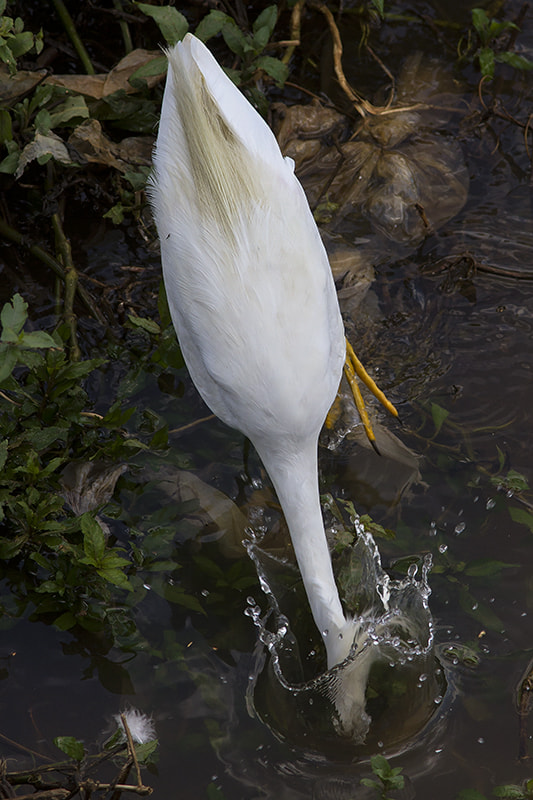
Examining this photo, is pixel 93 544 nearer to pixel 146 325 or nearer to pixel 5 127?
pixel 146 325

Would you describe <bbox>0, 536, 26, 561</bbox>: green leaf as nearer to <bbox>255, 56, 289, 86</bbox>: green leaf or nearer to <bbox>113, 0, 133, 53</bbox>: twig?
<bbox>255, 56, 289, 86</bbox>: green leaf

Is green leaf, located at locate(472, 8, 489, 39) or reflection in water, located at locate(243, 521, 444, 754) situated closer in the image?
reflection in water, located at locate(243, 521, 444, 754)

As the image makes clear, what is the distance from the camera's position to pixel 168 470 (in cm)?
230

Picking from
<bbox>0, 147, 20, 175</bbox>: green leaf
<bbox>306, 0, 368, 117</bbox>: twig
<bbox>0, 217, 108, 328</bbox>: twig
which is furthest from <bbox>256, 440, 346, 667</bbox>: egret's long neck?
<bbox>306, 0, 368, 117</bbox>: twig

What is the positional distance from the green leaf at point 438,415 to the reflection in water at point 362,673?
441 mm

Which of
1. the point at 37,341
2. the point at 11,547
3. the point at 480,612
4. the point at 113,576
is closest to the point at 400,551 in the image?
the point at 480,612

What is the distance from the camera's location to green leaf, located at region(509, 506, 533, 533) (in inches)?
84.0

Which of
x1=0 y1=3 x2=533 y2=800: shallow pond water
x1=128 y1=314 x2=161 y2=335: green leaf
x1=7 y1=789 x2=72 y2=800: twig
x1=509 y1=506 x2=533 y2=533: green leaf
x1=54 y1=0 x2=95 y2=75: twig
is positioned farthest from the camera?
x1=54 y1=0 x2=95 y2=75: twig

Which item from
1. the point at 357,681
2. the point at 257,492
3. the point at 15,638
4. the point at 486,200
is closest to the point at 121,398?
the point at 257,492

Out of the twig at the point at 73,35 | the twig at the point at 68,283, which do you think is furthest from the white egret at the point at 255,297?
the twig at the point at 73,35

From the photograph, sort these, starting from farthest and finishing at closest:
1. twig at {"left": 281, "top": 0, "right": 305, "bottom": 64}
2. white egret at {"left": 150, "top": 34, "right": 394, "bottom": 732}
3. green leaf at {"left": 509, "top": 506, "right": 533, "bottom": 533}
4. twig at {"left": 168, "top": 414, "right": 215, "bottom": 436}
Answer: twig at {"left": 281, "top": 0, "right": 305, "bottom": 64}
twig at {"left": 168, "top": 414, "right": 215, "bottom": 436}
green leaf at {"left": 509, "top": 506, "right": 533, "bottom": 533}
white egret at {"left": 150, "top": 34, "right": 394, "bottom": 732}

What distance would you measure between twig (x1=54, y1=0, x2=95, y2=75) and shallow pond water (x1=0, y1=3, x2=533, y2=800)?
55 cm

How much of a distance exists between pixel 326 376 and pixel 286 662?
2.30 feet

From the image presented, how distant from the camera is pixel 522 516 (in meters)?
2.14
